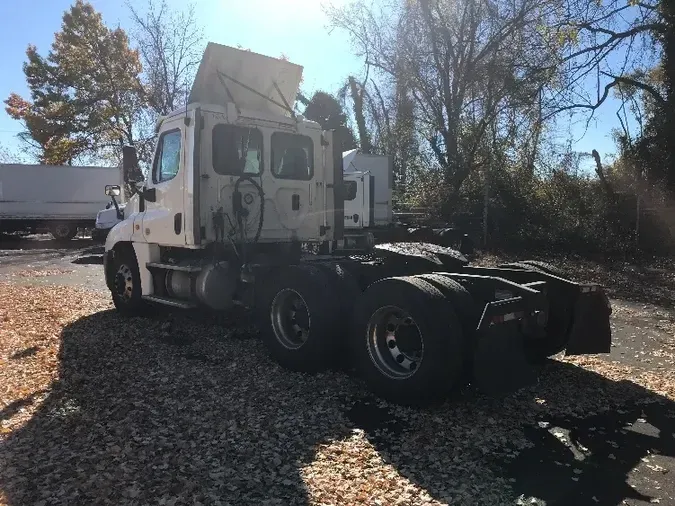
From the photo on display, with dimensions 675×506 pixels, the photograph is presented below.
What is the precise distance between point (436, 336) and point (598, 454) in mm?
1509

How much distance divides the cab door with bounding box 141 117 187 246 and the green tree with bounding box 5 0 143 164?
26.3m

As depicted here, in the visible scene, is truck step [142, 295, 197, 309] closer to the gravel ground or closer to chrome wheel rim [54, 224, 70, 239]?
the gravel ground

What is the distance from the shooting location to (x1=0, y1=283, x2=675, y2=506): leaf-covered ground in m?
3.74

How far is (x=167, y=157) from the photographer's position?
27.0 feet

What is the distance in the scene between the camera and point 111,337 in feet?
26.2

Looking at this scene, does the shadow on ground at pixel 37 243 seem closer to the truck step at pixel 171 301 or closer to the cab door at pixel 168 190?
the truck step at pixel 171 301

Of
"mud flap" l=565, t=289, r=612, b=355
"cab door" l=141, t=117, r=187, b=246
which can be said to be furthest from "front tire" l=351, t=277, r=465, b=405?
"cab door" l=141, t=117, r=187, b=246

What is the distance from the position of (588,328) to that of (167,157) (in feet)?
19.6

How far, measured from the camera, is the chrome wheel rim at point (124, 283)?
9227mm

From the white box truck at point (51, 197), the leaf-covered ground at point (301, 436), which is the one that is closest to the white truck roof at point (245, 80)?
the leaf-covered ground at point (301, 436)

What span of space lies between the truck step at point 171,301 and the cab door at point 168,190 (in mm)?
832

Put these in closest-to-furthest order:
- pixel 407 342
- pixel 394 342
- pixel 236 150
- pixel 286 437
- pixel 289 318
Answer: pixel 286 437 → pixel 407 342 → pixel 394 342 → pixel 289 318 → pixel 236 150

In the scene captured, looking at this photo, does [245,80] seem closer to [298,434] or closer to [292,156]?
[292,156]

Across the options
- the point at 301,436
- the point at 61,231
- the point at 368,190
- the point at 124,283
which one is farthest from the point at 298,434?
the point at 61,231
